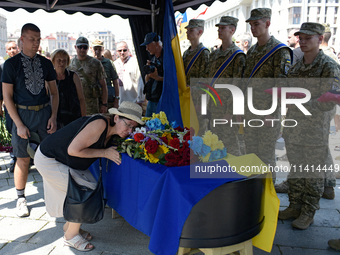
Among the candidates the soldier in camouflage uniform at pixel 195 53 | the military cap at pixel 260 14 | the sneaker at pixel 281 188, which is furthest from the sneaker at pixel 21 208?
the military cap at pixel 260 14

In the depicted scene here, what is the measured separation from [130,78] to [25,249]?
11.9 ft

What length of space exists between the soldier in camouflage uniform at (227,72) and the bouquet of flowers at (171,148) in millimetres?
1463

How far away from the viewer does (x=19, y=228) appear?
290cm

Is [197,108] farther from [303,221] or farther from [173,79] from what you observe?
[303,221]

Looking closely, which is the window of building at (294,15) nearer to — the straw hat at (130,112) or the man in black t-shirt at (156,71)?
the man in black t-shirt at (156,71)

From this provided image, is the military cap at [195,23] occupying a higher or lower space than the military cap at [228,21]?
higher

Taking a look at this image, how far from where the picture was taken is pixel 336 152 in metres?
5.68

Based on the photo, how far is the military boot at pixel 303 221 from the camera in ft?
9.25

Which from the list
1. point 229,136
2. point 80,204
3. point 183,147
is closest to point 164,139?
point 183,147

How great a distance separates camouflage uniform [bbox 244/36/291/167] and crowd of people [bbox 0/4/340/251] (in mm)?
10

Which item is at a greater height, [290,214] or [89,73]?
[89,73]

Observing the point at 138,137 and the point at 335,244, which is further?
the point at 335,244

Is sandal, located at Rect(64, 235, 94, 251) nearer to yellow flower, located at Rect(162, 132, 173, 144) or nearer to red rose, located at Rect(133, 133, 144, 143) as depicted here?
red rose, located at Rect(133, 133, 144, 143)

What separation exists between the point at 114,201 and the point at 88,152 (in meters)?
0.53
